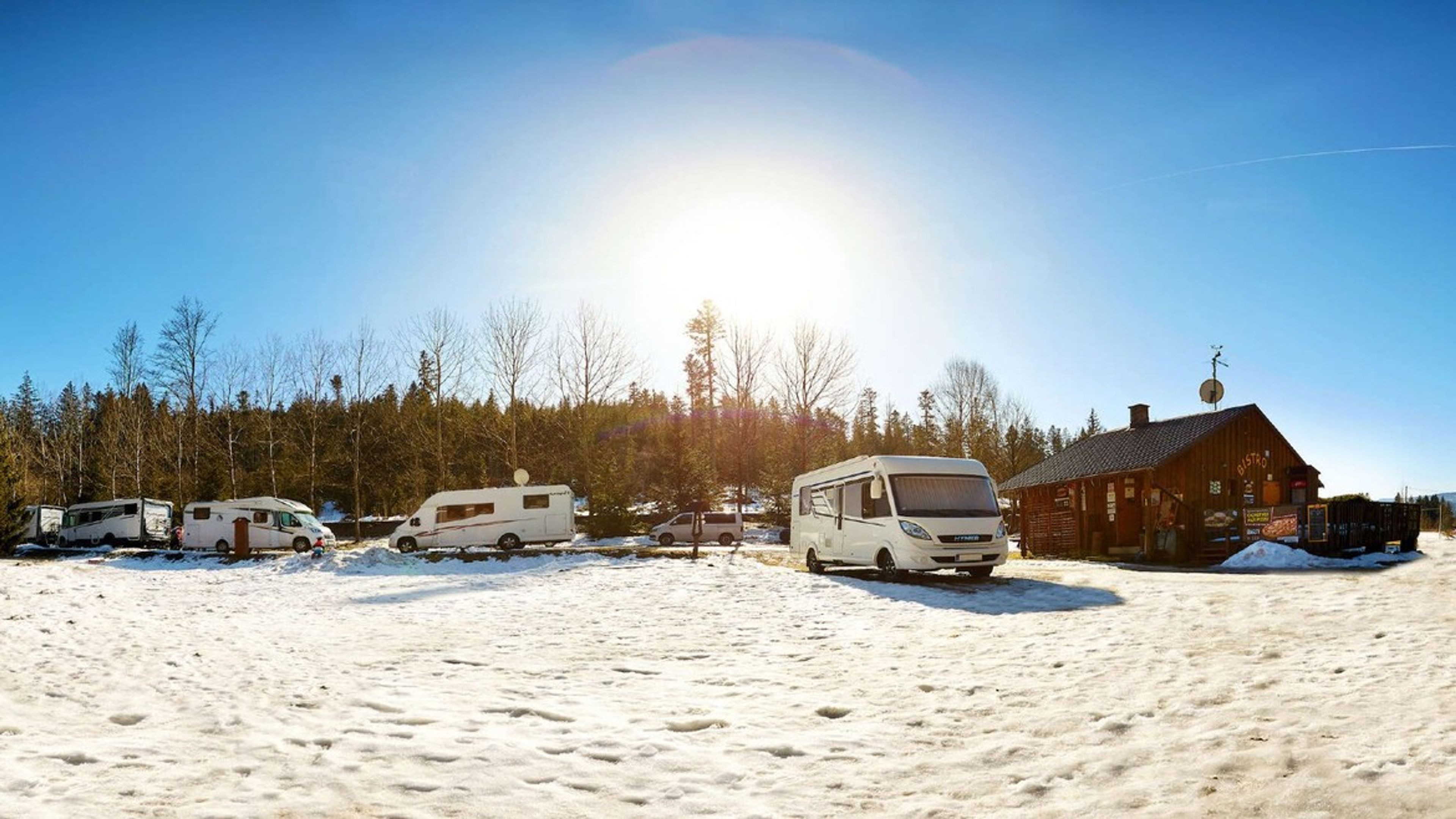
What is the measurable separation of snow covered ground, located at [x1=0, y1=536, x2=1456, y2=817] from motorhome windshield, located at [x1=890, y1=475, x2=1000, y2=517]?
141 inches

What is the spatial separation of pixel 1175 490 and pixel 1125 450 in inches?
114

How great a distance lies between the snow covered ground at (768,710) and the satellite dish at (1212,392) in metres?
23.8

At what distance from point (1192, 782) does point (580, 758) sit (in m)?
3.72

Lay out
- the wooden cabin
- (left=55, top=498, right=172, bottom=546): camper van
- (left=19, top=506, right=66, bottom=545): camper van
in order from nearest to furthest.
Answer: the wooden cabin → (left=55, top=498, right=172, bottom=546): camper van → (left=19, top=506, right=66, bottom=545): camper van

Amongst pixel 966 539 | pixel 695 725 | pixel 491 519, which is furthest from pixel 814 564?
pixel 491 519

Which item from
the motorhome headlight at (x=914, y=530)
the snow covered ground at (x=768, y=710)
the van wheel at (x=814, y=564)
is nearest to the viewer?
the snow covered ground at (x=768, y=710)

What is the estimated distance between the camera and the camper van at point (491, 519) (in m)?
31.8

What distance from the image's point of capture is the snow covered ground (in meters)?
4.62

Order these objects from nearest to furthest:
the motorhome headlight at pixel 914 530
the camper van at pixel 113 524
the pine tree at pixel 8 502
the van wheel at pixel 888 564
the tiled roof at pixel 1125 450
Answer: the motorhome headlight at pixel 914 530 → the van wheel at pixel 888 564 → the tiled roof at pixel 1125 450 → the pine tree at pixel 8 502 → the camper van at pixel 113 524

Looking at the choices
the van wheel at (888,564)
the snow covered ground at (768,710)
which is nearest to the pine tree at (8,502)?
the snow covered ground at (768,710)

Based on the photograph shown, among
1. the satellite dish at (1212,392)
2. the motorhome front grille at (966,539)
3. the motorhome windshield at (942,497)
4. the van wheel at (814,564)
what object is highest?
the satellite dish at (1212,392)

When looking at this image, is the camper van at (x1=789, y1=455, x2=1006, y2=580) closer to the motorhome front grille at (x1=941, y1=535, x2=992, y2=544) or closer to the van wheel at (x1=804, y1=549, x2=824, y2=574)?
the motorhome front grille at (x1=941, y1=535, x2=992, y2=544)

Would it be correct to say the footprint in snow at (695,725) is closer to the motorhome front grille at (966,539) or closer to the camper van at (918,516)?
the camper van at (918,516)

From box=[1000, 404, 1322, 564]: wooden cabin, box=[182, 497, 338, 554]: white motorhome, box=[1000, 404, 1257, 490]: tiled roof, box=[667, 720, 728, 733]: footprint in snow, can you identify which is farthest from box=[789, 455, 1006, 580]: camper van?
box=[182, 497, 338, 554]: white motorhome
